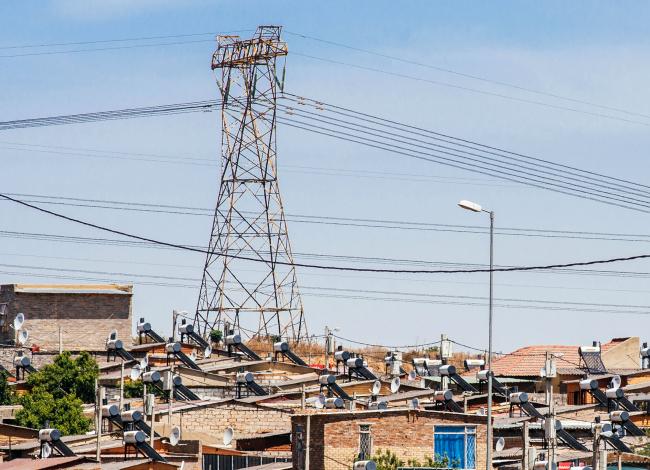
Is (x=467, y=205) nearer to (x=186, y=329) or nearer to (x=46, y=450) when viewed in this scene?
(x=46, y=450)

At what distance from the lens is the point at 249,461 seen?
58.8 metres

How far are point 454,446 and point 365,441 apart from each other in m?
3.56

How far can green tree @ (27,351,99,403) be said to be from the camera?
267 ft

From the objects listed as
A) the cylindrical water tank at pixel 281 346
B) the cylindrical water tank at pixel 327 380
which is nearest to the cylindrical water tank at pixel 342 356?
the cylindrical water tank at pixel 281 346

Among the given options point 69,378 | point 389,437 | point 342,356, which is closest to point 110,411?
point 389,437

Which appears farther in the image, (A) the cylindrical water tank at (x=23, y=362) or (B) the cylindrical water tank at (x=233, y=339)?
(B) the cylindrical water tank at (x=233, y=339)

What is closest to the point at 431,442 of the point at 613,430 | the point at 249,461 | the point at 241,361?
the point at 249,461

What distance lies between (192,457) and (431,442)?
8.56 m

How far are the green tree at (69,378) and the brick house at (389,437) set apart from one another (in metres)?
29.0

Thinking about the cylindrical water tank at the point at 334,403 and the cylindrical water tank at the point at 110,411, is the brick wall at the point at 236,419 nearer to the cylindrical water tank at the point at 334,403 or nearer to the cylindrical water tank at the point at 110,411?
the cylindrical water tank at the point at 334,403

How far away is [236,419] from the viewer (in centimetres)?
7244

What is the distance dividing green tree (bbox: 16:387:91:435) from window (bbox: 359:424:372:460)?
870 inches

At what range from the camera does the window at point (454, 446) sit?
54156 millimetres

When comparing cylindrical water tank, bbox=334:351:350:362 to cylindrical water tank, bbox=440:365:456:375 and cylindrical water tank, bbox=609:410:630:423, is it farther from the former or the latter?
cylindrical water tank, bbox=609:410:630:423
